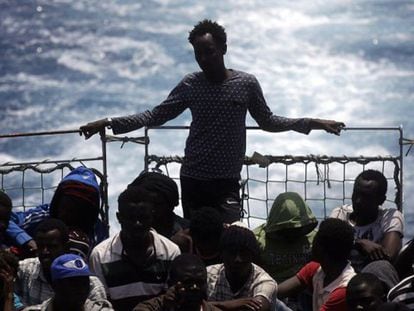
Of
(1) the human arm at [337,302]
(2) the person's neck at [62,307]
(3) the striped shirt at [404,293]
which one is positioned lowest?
(1) the human arm at [337,302]

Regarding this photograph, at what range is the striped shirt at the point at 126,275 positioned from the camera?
5035 mm

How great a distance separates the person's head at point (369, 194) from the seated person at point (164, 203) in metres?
0.98

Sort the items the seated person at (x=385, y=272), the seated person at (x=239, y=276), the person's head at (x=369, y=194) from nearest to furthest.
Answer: the seated person at (x=385, y=272) < the seated person at (x=239, y=276) < the person's head at (x=369, y=194)

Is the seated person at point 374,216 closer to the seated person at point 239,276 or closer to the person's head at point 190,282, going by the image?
the seated person at point 239,276

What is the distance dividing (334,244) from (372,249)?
48 centimetres

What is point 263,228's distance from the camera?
5.84m

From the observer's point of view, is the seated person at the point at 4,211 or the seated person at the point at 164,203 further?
the seated person at the point at 164,203

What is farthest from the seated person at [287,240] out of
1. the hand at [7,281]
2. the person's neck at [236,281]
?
the hand at [7,281]

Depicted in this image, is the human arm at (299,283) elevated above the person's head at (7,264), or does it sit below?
below

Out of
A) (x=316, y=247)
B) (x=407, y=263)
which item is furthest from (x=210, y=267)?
(x=407, y=263)

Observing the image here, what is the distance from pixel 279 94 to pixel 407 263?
11.5 m

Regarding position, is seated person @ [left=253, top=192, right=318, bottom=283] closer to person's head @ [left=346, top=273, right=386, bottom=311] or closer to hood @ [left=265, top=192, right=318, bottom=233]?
hood @ [left=265, top=192, right=318, bottom=233]

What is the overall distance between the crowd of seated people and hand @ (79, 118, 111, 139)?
0.86 ft

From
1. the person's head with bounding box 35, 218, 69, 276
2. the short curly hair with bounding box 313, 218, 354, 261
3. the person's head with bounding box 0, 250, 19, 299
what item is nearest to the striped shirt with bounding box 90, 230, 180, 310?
the person's head with bounding box 35, 218, 69, 276
